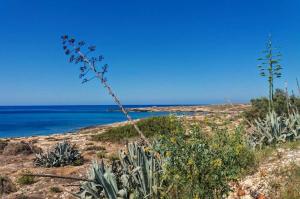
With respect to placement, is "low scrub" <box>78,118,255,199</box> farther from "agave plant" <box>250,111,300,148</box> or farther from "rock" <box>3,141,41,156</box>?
"rock" <box>3,141,41,156</box>

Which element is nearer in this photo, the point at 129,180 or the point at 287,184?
the point at 287,184

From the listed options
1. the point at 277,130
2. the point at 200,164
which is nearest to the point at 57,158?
the point at 277,130

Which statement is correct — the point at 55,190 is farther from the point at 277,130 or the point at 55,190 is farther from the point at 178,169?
the point at 277,130

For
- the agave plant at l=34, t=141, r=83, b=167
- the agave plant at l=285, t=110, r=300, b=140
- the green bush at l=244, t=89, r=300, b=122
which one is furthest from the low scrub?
the green bush at l=244, t=89, r=300, b=122

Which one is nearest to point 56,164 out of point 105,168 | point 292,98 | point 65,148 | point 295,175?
point 65,148

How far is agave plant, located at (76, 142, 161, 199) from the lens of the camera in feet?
23.3

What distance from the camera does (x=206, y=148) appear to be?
6117 mm

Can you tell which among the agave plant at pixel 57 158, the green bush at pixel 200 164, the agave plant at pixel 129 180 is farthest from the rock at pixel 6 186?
the green bush at pixel 200 164

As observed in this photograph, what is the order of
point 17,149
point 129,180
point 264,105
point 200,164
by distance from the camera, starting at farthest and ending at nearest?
point 264,105, point 17,149, point 129,180, point 200,164

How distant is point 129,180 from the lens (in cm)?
741

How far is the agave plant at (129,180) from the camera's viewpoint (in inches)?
280

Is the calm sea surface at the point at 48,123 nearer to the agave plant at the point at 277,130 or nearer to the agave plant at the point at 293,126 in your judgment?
the agave plant at the point at 277,130

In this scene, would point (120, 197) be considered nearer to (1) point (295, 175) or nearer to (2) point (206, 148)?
(2) point (206, 148)

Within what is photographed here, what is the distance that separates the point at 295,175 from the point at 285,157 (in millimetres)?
1730
